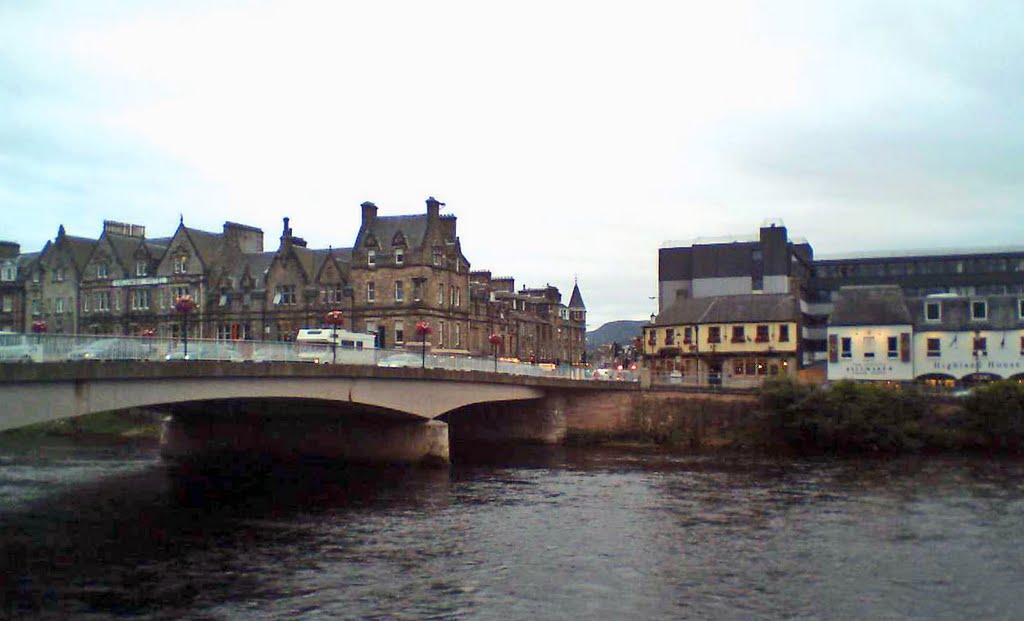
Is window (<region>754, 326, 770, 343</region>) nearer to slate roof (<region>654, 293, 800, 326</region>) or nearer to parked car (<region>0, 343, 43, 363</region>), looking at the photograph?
slate roof (<region>654, 293, 800, 326</region>)

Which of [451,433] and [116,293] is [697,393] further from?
[116,293]

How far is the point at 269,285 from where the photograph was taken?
10094cm

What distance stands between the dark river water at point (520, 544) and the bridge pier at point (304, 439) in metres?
4.81

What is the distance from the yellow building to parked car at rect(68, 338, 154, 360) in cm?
5748

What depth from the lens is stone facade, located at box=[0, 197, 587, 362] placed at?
311ft

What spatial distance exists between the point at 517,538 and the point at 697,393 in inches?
1718

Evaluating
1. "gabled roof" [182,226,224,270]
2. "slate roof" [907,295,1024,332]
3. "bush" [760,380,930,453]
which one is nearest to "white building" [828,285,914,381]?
"slate roof" [907,295,1024,332]

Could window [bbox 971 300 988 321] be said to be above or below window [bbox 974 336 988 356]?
above

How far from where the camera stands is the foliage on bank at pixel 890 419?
6675 cm

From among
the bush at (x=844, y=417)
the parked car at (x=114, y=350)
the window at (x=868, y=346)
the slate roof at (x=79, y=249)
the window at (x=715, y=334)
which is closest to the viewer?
the parked car at (x=114, y=350)

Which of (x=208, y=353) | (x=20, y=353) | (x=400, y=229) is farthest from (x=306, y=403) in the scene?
(x=400, y=229)

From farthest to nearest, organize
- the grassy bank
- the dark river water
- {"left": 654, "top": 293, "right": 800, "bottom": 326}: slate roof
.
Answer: {"left": 654, "top": 293, "right": 800, "bottom": 326}: slate roof < the grassy bank < the dark river water

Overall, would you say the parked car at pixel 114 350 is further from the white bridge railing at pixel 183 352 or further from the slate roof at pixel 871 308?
the slate roof at pixel 871 308

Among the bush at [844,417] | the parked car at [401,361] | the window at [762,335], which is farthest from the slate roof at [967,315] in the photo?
the parked car at [401,361]
